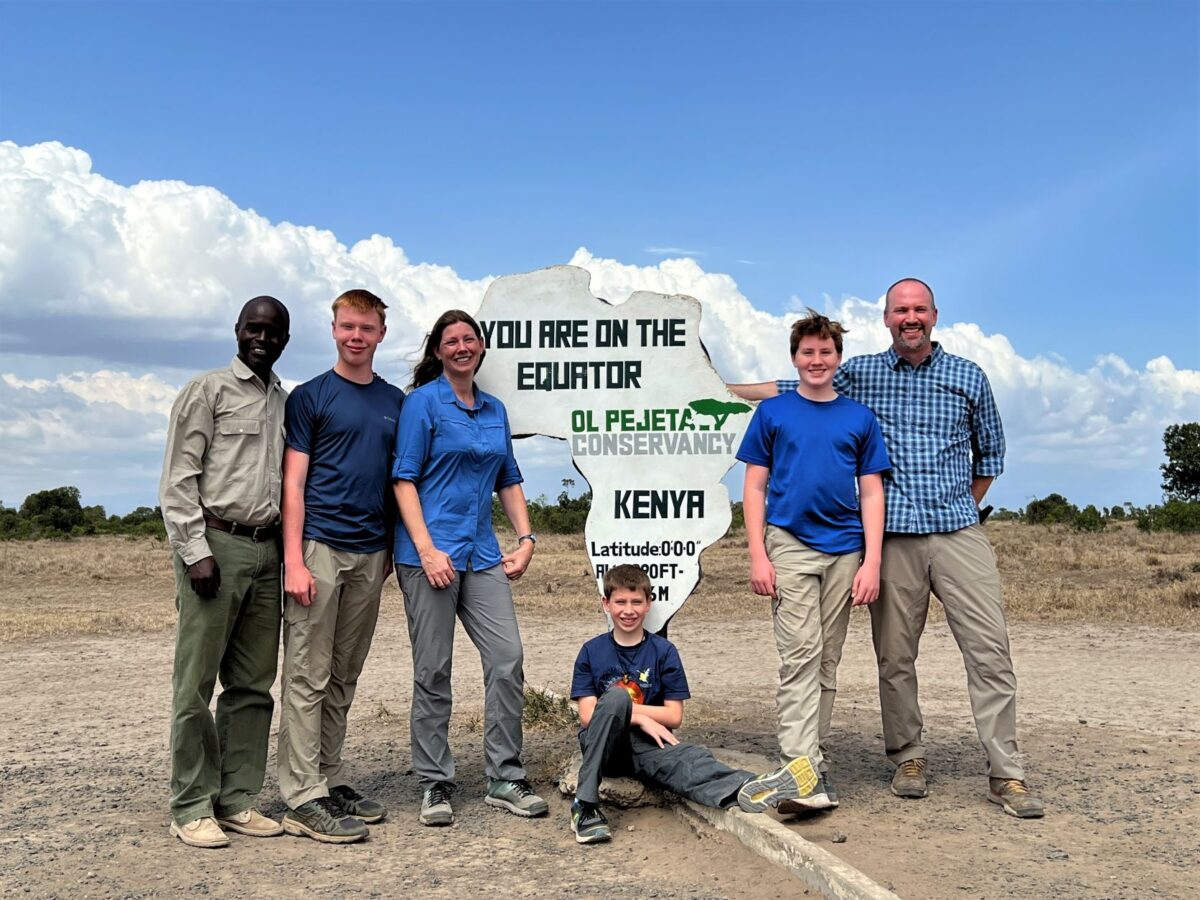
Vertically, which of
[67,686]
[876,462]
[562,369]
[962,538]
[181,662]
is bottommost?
[67,686]

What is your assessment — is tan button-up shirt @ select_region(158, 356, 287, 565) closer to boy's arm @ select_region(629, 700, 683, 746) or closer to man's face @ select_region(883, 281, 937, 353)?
boy's arm @ select_region(629, 700, 683, 746)

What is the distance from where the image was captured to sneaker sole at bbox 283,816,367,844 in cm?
510

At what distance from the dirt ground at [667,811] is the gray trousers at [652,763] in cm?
20

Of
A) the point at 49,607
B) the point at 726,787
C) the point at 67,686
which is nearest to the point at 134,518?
the point at 49,607

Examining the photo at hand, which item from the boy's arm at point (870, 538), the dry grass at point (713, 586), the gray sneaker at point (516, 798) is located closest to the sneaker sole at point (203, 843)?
the gray sneaker at point (516, 798)

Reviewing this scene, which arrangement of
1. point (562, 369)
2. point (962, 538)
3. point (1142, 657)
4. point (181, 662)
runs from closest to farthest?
point (181, 662)
point (962, 538)
point (562, 369)
point (1142, 657)

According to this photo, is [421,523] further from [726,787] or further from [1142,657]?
[1142,657]

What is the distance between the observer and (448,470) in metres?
5.27

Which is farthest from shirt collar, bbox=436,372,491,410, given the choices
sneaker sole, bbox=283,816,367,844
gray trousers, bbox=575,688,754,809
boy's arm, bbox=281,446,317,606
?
sneaker sole, bbox=283,816,367,844

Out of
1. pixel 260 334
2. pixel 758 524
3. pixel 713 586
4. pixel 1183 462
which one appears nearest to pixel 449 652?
pixel 758 524

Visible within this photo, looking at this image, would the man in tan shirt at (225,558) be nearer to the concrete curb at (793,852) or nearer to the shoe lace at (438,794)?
the shoe lace at (438,794)

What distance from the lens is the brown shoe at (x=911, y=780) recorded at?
5668 millimetres

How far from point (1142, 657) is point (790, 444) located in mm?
7666

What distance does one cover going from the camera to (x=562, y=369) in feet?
20.5
